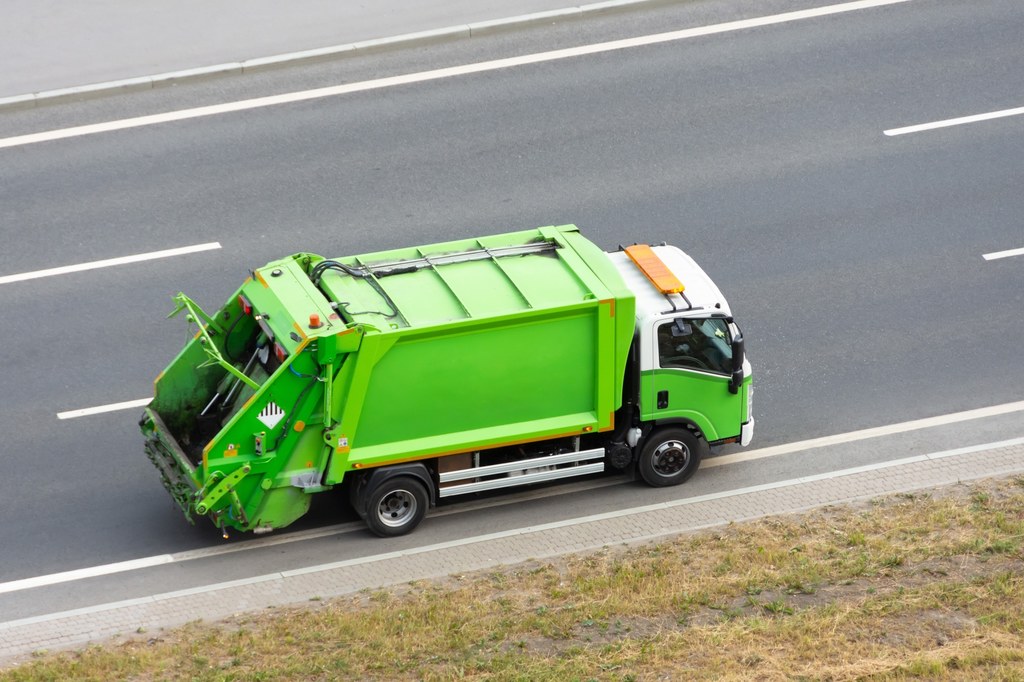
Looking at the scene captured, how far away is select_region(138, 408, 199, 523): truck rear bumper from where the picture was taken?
1420 cm

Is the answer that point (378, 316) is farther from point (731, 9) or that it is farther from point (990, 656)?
point (731, 9)

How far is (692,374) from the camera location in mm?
15109

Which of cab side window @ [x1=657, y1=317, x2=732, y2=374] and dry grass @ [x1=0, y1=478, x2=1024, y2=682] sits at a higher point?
cab side window @ [x1=657, y1=317, x2=732, y2=374]

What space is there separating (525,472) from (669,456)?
1.45 m

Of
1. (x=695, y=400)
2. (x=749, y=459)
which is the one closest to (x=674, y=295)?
(x=695, y=400)

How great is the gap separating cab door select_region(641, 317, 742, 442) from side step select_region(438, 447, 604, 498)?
72cm

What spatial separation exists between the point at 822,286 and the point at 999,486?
3944mm

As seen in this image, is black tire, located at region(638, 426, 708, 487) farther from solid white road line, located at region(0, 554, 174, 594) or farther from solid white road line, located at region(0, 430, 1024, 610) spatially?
solid white road line, located at region(0, 554, 174, 594)

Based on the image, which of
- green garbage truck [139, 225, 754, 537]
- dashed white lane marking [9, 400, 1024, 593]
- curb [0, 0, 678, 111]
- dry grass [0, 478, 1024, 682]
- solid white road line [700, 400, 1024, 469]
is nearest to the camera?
dry grass [0, 478, 1024, 682]

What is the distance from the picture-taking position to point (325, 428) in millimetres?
14031

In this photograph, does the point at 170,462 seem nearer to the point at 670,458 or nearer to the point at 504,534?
the point at 504,534

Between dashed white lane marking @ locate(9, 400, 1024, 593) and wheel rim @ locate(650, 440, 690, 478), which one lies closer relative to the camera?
dashed white lane marking @ locate(9, 400, 1024, 593)

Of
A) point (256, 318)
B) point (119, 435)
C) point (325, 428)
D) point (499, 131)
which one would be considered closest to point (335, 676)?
point (325, 428)

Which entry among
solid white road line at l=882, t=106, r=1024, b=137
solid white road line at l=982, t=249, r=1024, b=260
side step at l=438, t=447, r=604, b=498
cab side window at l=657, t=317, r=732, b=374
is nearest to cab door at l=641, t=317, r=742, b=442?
cab side window at l=657, t=317, r=732, b=374
